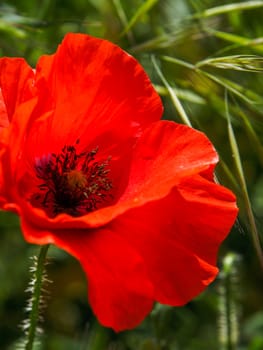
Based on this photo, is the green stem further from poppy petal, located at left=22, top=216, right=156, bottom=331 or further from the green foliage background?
the green foliage background

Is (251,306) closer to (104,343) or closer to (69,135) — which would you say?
(104,343)

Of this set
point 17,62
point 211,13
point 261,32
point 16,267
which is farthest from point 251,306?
point 17,62

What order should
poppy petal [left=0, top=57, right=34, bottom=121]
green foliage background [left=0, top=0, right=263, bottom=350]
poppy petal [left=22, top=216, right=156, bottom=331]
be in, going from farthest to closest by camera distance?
1. green foliage background [left=0, top=0, right=263, bottom=350]
2. poppy petal [left=0, top=57, right=34, bottom=121]
3. poppy petal [left=22, top=216, right=156, bottom=331]

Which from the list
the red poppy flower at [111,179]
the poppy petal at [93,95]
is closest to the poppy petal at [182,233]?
the red poppy flower at [111,179]

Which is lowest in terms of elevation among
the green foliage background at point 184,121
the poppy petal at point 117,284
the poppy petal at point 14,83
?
the green foliage background at point 184,121

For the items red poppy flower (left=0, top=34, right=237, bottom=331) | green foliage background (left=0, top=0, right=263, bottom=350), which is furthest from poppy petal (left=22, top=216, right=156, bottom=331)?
green foliage background (left=0, top=0, right=263, bottom=350)

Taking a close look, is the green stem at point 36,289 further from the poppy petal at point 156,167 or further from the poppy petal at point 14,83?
the poppy petal at point 14,83
